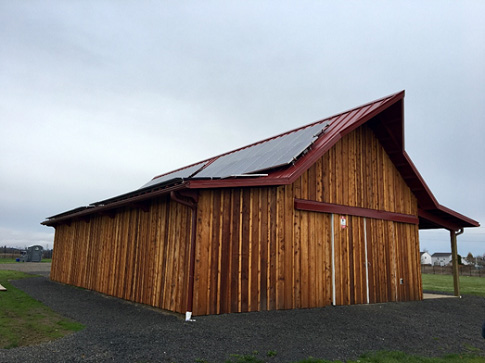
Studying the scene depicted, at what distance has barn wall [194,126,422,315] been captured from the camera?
24.5 ft

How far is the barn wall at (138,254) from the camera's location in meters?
7.77

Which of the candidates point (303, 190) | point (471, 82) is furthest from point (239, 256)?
point (471, 82)

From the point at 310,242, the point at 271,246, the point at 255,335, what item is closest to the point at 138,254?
the point at 271,246

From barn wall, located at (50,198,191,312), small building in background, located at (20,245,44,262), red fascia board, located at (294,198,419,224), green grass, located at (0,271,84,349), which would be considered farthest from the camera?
small building in background, located at (20,245,44,262)

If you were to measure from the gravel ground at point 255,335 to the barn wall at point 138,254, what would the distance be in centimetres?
60

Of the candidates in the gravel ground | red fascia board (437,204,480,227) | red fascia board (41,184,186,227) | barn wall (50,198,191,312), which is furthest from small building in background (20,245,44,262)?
red fascia board (437,204,480,227)

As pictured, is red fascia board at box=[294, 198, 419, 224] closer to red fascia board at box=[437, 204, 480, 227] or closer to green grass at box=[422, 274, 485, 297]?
red fascia board at box=[437, 204, 480, 227]

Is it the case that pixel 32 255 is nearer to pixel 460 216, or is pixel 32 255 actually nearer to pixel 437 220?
pixel 437 220

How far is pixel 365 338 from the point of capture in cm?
583

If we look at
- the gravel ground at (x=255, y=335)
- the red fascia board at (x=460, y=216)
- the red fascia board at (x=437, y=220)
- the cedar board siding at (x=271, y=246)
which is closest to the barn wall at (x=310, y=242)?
the cedar board siding at (x=271, y=246)

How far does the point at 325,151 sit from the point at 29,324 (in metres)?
7.31

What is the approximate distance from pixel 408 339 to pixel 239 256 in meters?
3.52

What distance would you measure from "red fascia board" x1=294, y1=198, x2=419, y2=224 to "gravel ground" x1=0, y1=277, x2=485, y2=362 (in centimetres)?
246

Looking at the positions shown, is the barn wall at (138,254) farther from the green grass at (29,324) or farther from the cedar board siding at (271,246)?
the green grass at (29,324)
